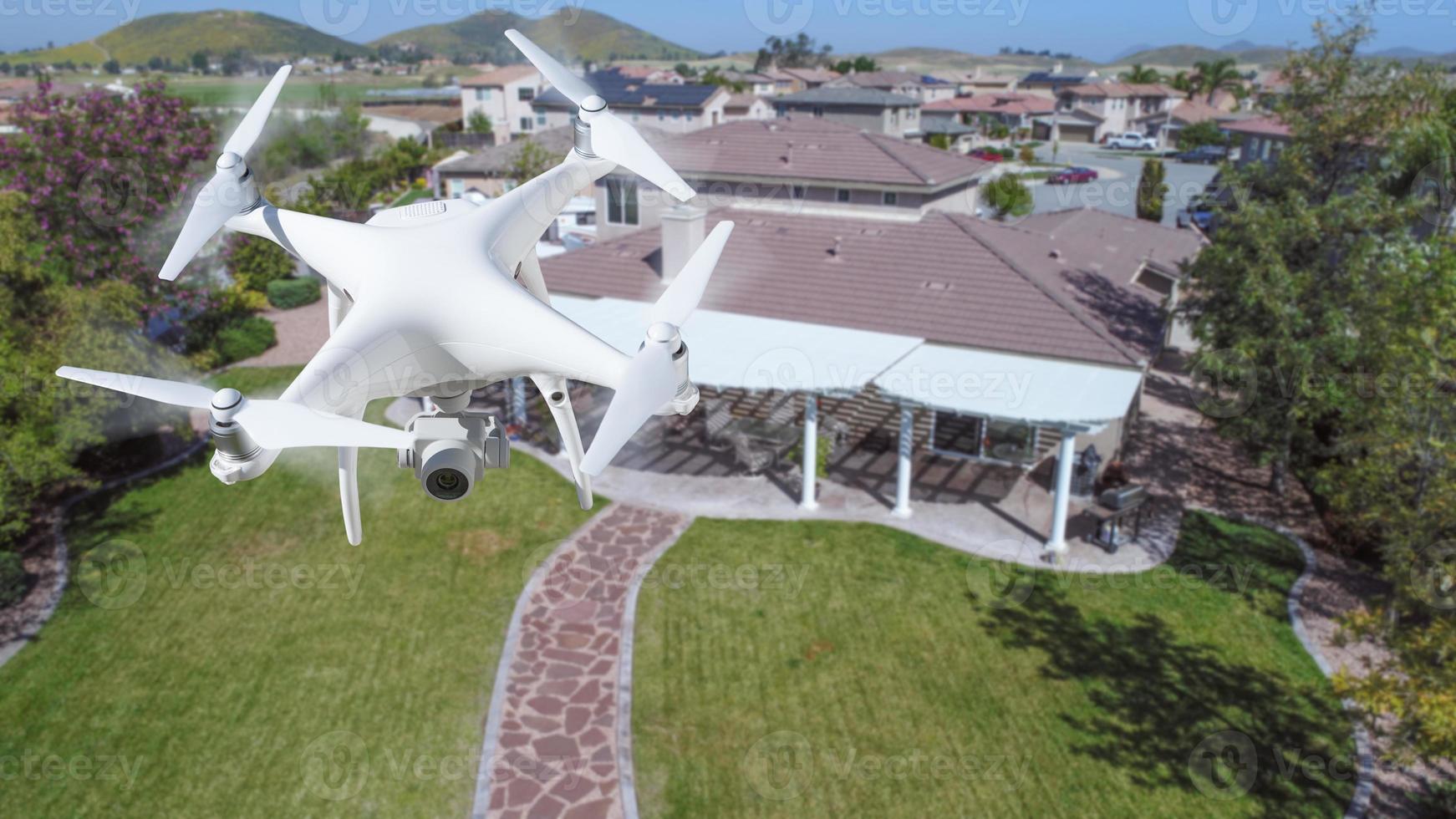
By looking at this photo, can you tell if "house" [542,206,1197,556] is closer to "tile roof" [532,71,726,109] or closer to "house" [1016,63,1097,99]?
"tile roof" [532,71,726,109]

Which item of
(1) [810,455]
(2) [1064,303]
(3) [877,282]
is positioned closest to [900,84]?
(3) [877,282]

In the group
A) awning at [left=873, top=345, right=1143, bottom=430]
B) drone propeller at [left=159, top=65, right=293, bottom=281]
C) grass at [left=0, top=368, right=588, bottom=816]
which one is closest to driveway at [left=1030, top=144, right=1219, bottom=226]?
awning at [left=873, top=345, right=1143, bottom=430]

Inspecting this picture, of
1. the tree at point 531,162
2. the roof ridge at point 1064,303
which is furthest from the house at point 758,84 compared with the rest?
the roof ridge at point 1064,303

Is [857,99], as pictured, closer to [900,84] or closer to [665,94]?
[665,94]

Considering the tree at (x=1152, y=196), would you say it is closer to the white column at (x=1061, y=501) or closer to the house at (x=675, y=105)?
the house at (x=675, y=105)

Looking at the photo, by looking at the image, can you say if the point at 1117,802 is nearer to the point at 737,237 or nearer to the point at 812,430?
the point at 812,430
